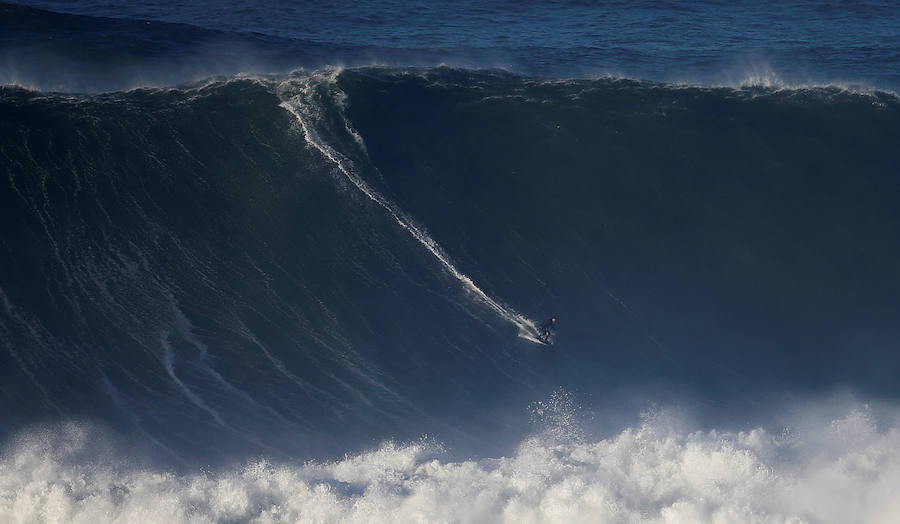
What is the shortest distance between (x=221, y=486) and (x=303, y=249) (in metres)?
8.21

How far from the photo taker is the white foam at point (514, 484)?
21234mm

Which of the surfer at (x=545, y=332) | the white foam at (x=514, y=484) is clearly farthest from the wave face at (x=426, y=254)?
the white foam at (x=514, y=484)

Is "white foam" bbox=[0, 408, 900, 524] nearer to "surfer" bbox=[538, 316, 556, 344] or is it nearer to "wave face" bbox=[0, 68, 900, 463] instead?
"wave face" bbox=[0, 68, 900, 463]

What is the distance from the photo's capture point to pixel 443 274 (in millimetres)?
25828

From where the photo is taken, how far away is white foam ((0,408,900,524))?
2123 cm

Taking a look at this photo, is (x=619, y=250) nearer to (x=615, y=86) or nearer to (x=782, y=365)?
(x=782, y=365)

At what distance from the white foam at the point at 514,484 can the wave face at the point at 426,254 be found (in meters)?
0.81

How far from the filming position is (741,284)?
26547 millimetres

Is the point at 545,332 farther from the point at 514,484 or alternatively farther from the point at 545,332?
the point at 514,484

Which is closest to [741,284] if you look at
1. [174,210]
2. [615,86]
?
[615,86]

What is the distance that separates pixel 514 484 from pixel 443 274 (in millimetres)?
7061

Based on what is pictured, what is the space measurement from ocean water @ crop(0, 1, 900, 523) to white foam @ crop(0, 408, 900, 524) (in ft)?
0.23

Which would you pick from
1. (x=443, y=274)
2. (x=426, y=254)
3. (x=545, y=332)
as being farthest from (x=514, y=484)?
(x=426, y=254)

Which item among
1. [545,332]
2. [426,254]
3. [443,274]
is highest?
[426,254]
